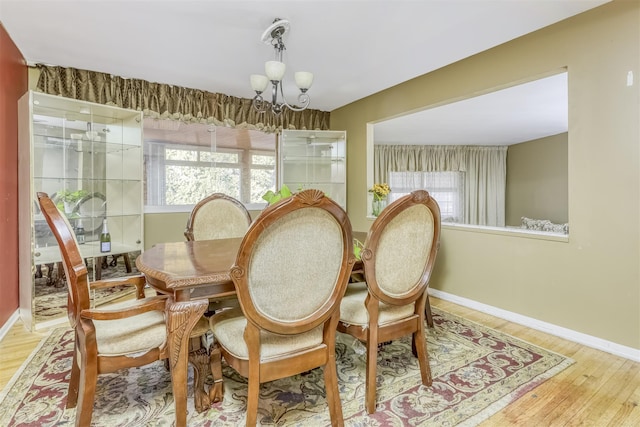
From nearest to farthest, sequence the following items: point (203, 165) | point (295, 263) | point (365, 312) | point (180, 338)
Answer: point (295, 263) → point (180, 338) → point (365, 312) → point (203, 165)

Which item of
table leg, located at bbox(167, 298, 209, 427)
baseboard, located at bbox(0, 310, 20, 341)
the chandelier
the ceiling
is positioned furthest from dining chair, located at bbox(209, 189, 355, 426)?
baseboard, located at bbox(0, 310, 20, 341)

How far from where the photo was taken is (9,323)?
2.51 m

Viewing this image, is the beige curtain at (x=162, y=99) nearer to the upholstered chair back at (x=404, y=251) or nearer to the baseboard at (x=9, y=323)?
the baseboard at (x=9, y=323)

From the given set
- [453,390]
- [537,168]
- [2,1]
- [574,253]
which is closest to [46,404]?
[453,390]

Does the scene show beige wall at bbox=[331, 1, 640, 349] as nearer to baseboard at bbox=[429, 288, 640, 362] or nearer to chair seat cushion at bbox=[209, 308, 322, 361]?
baseboard at bbox=[429, 288, 640, 362]

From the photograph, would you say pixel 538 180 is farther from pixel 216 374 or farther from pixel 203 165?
pixel 216 374

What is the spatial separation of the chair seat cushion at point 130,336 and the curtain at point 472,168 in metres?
5.66

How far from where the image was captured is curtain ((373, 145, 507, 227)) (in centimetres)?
664

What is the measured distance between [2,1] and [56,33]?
0.38 m

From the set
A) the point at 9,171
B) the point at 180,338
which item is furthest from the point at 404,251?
the point at 9,171

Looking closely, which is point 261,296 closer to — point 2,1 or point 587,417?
point 587,417

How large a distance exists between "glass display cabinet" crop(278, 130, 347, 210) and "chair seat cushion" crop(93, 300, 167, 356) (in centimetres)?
300

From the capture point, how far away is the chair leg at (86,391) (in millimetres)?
1266

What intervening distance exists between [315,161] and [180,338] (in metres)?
3.41
